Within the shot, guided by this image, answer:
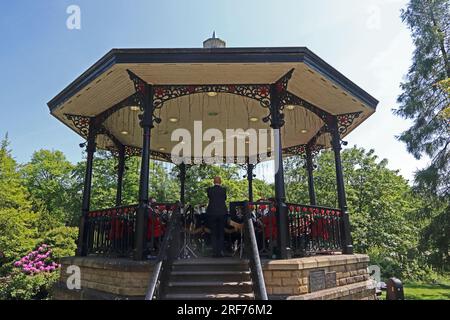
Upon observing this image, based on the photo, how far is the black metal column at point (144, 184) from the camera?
5371 mm

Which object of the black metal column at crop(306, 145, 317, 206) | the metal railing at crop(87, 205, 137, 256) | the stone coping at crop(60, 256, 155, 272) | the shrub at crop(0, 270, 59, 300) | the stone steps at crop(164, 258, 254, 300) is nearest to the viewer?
the stone steps at crop(164, 258, 254, 300)

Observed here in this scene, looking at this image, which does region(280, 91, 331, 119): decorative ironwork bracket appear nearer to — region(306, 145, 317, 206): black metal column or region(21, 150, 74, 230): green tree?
region(306, 145, 317, 206): black metal column

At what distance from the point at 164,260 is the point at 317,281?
8.26 feet

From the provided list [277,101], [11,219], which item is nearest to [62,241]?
[11,219]

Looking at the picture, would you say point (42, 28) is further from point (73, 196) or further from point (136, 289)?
point (73, 196)

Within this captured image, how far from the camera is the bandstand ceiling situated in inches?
213

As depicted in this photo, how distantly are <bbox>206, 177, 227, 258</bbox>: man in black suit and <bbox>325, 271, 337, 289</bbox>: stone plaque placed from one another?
6.14ft

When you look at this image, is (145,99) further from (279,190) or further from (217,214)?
(279,190)

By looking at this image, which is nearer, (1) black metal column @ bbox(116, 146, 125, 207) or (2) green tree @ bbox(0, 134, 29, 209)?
(1) black metal column @ bbox(116, 146, 125, 207)

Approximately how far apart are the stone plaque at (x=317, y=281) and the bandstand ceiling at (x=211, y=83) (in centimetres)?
352

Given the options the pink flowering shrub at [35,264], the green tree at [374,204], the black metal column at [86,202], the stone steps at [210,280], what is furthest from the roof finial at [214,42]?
the green tree at [374,204]

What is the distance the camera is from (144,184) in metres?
5.71

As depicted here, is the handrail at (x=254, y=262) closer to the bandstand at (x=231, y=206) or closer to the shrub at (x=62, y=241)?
the bandstand at (x=231, y=206)

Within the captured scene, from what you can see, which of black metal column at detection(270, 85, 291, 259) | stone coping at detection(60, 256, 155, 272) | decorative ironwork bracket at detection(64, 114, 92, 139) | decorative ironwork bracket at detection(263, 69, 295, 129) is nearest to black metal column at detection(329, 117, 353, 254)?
black metal column at detection(270, 85, 291, 259)
